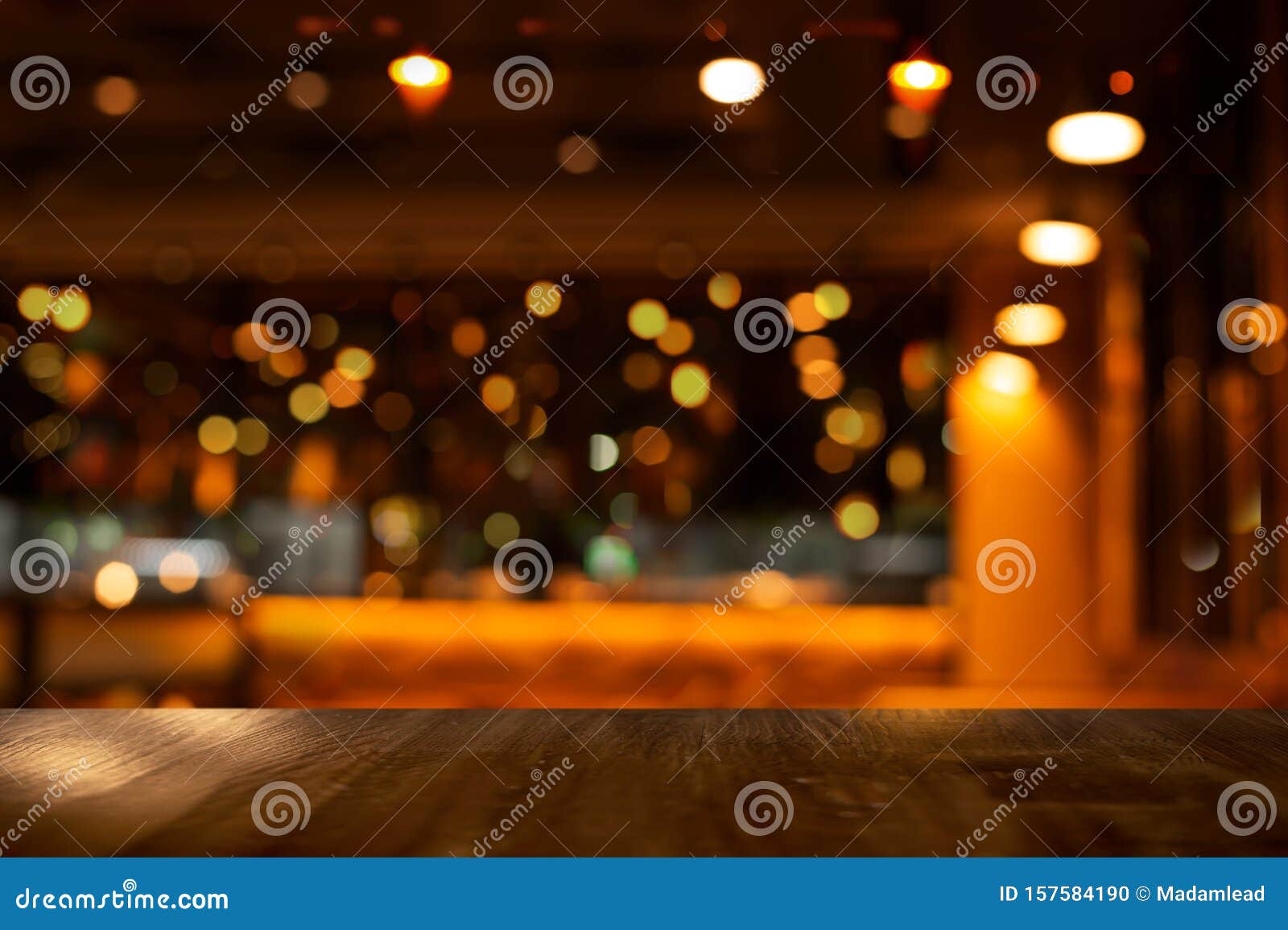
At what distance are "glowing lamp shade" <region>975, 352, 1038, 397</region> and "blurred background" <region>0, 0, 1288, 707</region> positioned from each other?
0.05 ft

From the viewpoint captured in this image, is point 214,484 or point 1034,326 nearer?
point 1034,326

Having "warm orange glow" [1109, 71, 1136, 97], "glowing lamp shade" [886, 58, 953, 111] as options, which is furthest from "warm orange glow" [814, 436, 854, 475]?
"warm orange glow" [1109, 71, 1136, 97]

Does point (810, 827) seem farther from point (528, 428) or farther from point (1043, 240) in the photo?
point (528, 428)

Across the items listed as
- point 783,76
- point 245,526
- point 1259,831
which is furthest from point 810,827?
point 245,526

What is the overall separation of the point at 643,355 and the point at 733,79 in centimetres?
427

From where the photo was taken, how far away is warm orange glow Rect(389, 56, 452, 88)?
446 centimetres

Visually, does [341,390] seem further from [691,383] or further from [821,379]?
[821,379]

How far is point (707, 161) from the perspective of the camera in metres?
5.59

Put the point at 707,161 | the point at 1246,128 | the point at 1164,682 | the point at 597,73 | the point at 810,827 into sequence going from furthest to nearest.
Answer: the point at 707,161, the point at 1164,682, the point at 597,73, the point at 1246,128, the point at 810,827

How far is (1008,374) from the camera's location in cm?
535

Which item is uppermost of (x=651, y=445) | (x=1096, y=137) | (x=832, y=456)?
(x=832, y=456)

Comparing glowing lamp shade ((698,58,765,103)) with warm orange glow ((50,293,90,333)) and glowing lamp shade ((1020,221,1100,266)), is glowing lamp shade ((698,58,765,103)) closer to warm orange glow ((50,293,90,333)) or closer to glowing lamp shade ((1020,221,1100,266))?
glowing lamp shade ((1020,221,1100,266))

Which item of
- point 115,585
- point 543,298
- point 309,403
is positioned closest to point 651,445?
point 543,298

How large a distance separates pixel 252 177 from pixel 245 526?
3.43 meters
